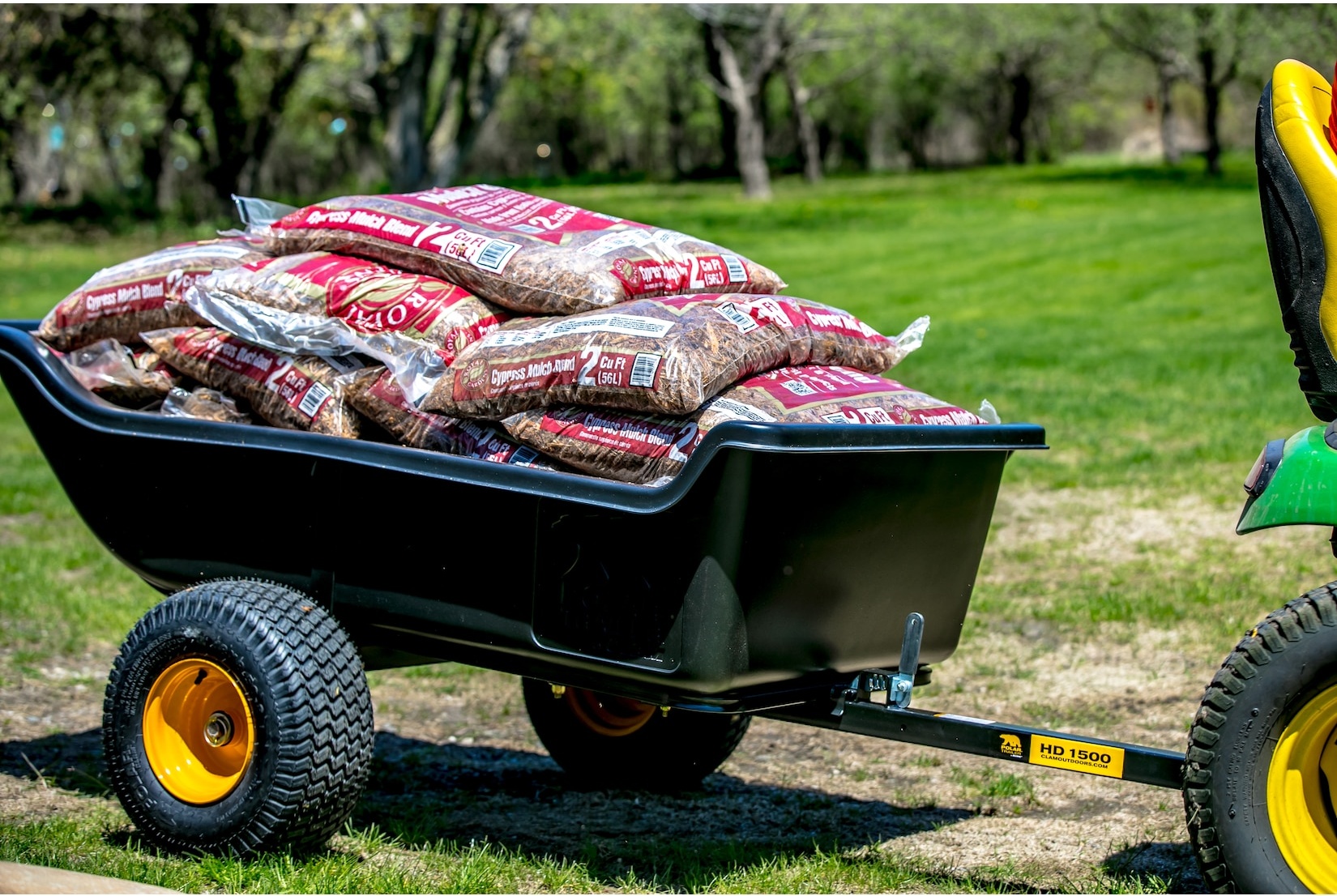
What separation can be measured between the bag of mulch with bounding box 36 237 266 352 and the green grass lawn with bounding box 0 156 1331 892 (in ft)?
4.44

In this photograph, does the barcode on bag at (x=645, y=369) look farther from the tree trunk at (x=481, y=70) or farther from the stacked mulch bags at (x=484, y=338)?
the tree trunk at (x=481, y=70)

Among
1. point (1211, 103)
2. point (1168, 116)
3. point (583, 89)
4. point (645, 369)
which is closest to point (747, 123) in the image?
point (1211, 103)

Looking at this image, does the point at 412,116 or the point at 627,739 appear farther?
the point at 412,116

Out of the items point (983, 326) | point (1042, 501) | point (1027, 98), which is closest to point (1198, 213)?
point (983, 326)

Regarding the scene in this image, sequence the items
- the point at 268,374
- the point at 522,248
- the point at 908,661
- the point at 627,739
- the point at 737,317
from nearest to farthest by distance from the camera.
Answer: the point at 908,661
the point at 737,317
the point at 522,248
the point at 268,374
the point at 627,739

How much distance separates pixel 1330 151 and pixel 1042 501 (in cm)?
519

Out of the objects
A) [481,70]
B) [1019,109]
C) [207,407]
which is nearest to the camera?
[207,407]

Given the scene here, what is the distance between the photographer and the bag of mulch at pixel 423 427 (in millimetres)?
3477

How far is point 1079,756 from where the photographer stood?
2996 millimetres

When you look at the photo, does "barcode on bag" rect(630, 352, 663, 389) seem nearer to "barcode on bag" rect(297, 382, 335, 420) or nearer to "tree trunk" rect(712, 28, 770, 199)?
"barcode on bag" rect(297, 382, 335, 420)

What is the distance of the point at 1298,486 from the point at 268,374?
2.49m

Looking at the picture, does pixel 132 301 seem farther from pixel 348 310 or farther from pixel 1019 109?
pixel 1019 109

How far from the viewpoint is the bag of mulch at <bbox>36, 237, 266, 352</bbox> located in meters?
4.11

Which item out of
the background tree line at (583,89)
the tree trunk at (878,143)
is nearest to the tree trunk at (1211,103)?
the background tree line at (583,89)
